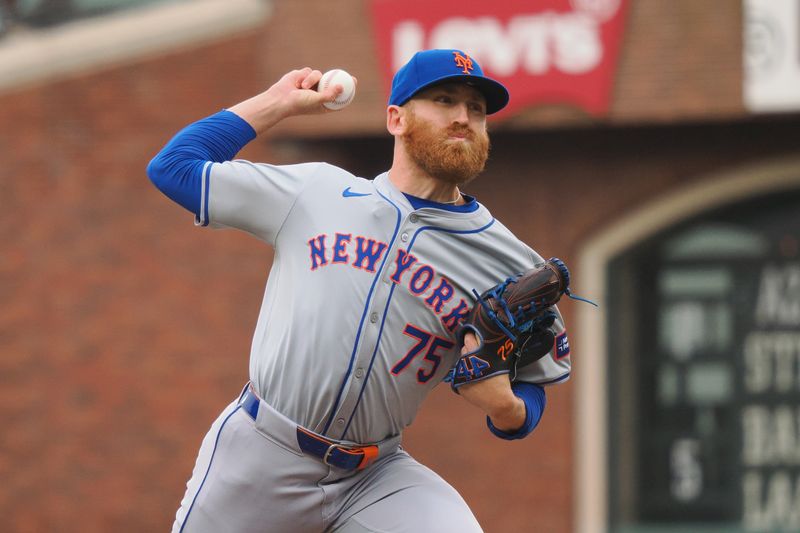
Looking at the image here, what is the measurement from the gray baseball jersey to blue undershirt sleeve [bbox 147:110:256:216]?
0.15ft

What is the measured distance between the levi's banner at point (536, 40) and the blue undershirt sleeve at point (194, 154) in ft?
16.5

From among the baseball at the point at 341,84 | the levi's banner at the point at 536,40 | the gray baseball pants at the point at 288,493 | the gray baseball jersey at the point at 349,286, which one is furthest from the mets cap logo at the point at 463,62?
the levi's banner at the point at 536,40

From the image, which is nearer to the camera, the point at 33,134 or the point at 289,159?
the point at 289,159

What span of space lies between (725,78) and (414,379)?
5407 millimetres

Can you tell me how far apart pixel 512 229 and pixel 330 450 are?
6.11 m

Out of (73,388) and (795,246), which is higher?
(795,246)

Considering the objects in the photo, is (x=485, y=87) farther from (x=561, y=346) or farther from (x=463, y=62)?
(x=561, y=346)

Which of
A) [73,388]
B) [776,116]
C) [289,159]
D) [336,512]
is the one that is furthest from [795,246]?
[336,512]

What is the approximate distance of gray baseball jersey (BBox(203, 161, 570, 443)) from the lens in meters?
3.85

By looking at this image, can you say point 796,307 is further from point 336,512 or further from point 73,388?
point 336,512

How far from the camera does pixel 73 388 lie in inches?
409

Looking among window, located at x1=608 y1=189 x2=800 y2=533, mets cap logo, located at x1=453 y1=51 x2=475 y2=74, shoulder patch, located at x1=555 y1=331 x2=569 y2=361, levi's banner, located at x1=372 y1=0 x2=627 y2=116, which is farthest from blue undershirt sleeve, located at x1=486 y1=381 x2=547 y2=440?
window, located at x1=608 y1=189 x2=800 y2=533

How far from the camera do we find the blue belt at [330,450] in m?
3.89

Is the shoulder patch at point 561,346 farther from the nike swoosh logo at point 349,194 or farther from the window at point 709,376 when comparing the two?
the window at point 709,376
